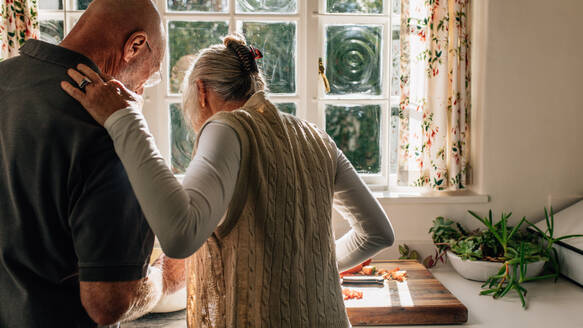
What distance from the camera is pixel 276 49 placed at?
2203 millimetres

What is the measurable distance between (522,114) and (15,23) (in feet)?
7.25

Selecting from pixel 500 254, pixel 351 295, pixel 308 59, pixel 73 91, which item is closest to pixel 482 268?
pixel 500 254

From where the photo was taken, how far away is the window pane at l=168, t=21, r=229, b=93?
217 cm

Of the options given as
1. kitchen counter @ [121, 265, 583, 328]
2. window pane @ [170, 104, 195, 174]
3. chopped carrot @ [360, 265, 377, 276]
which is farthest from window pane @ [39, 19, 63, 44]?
chopped carrot @ [360, 265, 377, 276]

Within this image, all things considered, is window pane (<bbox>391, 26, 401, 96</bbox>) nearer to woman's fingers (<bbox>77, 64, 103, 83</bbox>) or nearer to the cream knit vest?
the cream knit vest

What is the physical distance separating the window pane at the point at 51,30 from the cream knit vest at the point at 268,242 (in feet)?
5.45

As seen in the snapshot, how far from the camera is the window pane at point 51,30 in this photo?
2.14 meters

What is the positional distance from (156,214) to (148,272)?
0.25 meters

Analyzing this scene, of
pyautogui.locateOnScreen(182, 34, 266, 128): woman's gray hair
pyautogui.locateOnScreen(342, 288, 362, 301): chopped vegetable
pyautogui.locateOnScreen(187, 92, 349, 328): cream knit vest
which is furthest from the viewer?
pyautogui.locateOnScreen(342, 288, 362, 301): chopped vegetable

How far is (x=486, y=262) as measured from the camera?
1.84 meters

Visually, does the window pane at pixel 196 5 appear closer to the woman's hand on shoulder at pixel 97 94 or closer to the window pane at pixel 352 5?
the window pane at pixel 352 5

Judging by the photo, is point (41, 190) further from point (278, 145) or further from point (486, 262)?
point (486, 262)

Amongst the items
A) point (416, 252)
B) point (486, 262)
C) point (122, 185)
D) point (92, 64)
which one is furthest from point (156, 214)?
point (416, 252)

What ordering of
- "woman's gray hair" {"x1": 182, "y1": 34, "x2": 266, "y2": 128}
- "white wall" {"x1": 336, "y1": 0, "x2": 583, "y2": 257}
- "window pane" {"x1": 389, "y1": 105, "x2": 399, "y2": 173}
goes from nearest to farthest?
"woman's gray hair" {"x1": 182, "y1": 34, "x2": 266, "y2": 128}
"white wall" {"x1": 336, "y1": 0, "x2": 583, "y2": 257}
"window pane" {"x1": 389, "y1": 105, "x2": 399, "y2": 173}
